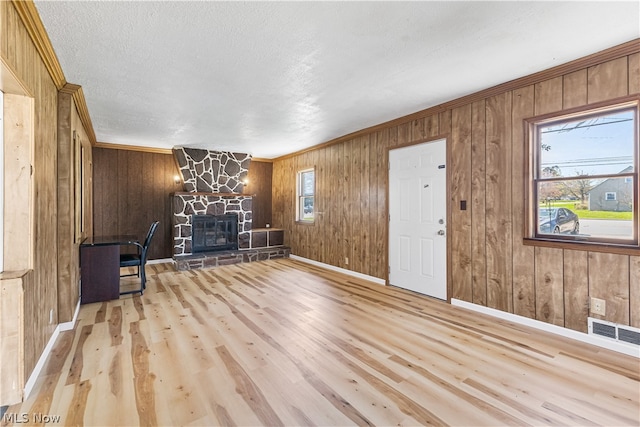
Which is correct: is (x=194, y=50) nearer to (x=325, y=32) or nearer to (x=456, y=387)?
(x=325, y=32)

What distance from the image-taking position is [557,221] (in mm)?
2906

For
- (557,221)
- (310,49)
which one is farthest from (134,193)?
(557,221)

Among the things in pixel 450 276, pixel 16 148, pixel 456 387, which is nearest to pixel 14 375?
pixel 16 148

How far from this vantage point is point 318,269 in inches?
228

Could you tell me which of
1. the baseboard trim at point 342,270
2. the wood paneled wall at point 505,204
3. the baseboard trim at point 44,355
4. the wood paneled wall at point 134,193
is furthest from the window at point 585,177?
the wood paneled wall at point 134,193

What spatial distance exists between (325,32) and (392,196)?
2.82 m

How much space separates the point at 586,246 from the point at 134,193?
24.0ft

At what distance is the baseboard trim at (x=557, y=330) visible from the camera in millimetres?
2469

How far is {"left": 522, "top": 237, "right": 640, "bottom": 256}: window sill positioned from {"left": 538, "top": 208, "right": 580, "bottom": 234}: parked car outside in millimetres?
119

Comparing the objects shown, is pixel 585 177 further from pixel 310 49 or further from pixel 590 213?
pixel 310 49

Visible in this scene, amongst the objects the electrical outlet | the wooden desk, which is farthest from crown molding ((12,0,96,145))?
the electrical outlet

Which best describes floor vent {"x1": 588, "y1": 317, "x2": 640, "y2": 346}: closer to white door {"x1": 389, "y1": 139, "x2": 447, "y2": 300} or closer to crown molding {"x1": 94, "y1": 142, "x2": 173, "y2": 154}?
white door {"x1": 389, "y1": 139, "x2": 447, "y2": 300}

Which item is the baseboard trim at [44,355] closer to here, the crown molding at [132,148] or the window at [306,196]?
the crown molding at [132,148]

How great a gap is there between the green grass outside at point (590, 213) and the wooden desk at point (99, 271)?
494 cm
